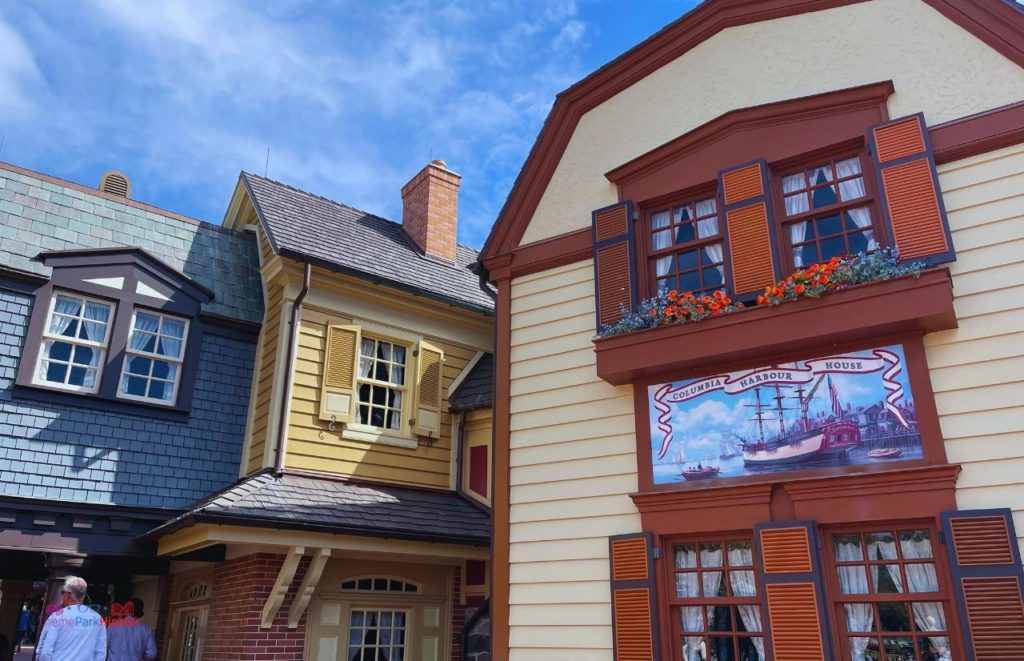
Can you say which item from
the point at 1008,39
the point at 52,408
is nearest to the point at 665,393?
the point at 1008,39

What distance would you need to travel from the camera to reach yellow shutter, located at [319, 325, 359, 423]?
1070 centimetres

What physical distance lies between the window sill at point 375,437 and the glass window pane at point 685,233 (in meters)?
5.36

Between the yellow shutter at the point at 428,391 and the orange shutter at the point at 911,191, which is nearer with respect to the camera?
the orange shutter at the point at 911,191

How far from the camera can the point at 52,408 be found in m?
9.47

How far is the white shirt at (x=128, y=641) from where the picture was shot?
8.62 metres

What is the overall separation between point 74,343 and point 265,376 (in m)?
2.38

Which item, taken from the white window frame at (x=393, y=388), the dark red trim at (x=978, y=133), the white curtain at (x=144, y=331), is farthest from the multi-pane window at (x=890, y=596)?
the white curtain at (x=144, y=331)

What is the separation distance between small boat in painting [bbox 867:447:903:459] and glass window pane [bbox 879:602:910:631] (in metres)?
1.06

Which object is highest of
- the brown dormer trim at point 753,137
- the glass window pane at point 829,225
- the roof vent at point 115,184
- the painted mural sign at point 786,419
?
the roof vent at point 115,184

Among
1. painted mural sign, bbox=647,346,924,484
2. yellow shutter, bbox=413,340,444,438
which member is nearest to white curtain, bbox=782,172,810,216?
painted mural sign, bbox=647,346,924,484

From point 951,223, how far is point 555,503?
4.22 m

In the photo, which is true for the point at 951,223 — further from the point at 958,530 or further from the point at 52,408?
the point at 52,408

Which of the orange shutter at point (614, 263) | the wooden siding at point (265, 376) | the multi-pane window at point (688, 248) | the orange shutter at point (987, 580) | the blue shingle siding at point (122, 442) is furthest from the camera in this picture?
the wooden siding at point (265, 376)

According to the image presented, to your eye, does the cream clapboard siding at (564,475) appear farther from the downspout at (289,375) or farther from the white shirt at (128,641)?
the white shirt at (128,641)
